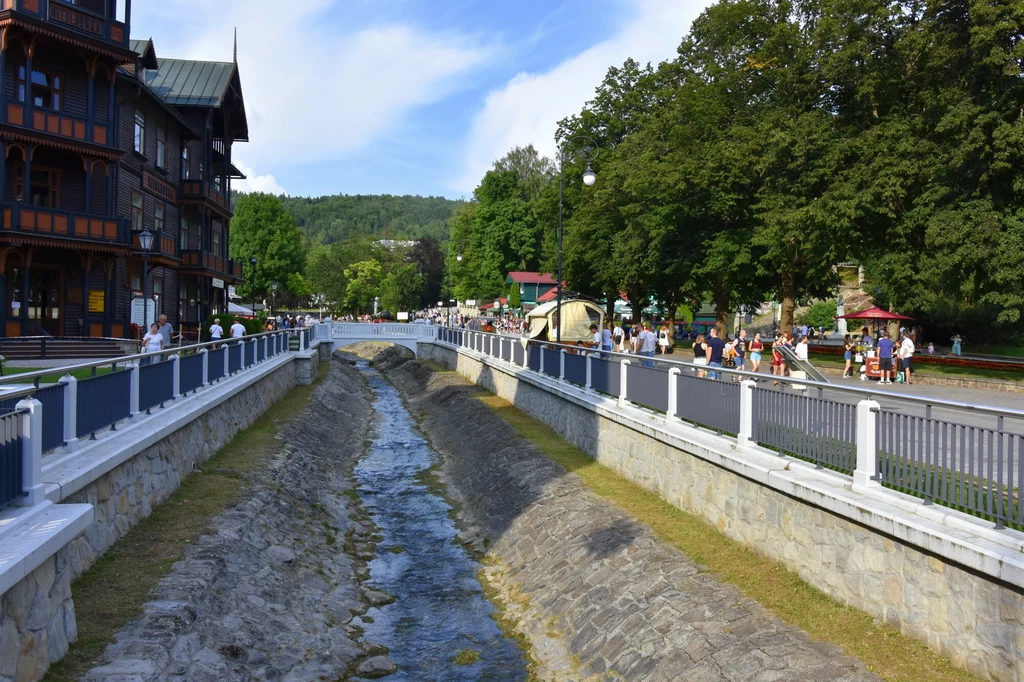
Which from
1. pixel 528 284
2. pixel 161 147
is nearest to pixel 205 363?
pixel 161 147

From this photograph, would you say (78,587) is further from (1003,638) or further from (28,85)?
(28,85)

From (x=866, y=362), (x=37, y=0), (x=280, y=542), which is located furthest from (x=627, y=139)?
(x=280, y=542)

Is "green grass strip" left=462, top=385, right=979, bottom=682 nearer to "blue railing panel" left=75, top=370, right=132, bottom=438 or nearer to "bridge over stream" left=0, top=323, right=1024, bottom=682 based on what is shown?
"bridge over stream" left=0, top=323, right=1024, bottom=682

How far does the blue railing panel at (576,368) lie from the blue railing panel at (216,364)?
790 cm

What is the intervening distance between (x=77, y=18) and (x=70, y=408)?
2392 centimetres

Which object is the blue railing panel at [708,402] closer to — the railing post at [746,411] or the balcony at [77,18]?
the railing post at [746,411]

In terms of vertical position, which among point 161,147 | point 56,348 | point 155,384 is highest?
point 161,147

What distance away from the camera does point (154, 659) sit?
6.98 metres

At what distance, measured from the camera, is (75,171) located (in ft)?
95.7

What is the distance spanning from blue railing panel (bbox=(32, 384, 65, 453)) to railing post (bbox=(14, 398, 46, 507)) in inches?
38.7

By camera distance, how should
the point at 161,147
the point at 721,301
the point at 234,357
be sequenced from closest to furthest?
the point at 234,357 → the point at 721,301 → the point at 161,147

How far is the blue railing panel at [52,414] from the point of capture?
8.00m

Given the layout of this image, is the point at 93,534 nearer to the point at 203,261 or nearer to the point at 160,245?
the point at 160,245

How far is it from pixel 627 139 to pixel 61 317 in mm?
25450
